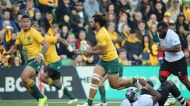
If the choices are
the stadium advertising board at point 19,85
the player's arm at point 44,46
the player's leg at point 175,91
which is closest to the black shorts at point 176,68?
the player's leg at point 175,91

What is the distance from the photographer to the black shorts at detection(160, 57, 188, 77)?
59.7 ft

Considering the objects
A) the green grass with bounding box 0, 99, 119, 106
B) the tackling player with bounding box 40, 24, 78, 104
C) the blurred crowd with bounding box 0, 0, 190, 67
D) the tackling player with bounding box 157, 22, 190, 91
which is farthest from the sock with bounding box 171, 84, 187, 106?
the blurred crowd with bounding box 0, 0, 190, 67

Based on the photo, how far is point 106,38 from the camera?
56.7ft

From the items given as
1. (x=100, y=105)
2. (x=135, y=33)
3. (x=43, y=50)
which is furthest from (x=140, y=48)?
(x=43, y=50)

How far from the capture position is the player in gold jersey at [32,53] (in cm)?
1756

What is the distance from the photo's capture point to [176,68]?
59.8 ft

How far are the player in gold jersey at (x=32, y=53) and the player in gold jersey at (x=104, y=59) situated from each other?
1.19m

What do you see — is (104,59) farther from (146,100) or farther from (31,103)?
(31,103)

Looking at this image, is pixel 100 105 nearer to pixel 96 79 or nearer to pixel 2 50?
pixel 96 79

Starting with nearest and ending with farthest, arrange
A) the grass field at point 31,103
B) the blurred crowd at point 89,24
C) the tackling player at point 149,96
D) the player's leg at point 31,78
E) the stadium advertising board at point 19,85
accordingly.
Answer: the tackling player at point 149,96 → the player's leg at point 31,78 → the grass field at point 31,103 → the stadium advertising board at point 19,85 → the blurred crowd at point 89,24

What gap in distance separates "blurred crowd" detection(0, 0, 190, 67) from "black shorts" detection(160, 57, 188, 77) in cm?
487

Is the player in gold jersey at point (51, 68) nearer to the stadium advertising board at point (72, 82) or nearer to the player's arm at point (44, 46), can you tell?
the player's arm at point (44, 46)

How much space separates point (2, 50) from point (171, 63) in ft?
20.7

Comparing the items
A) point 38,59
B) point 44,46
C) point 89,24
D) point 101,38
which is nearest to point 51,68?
point 44,46
